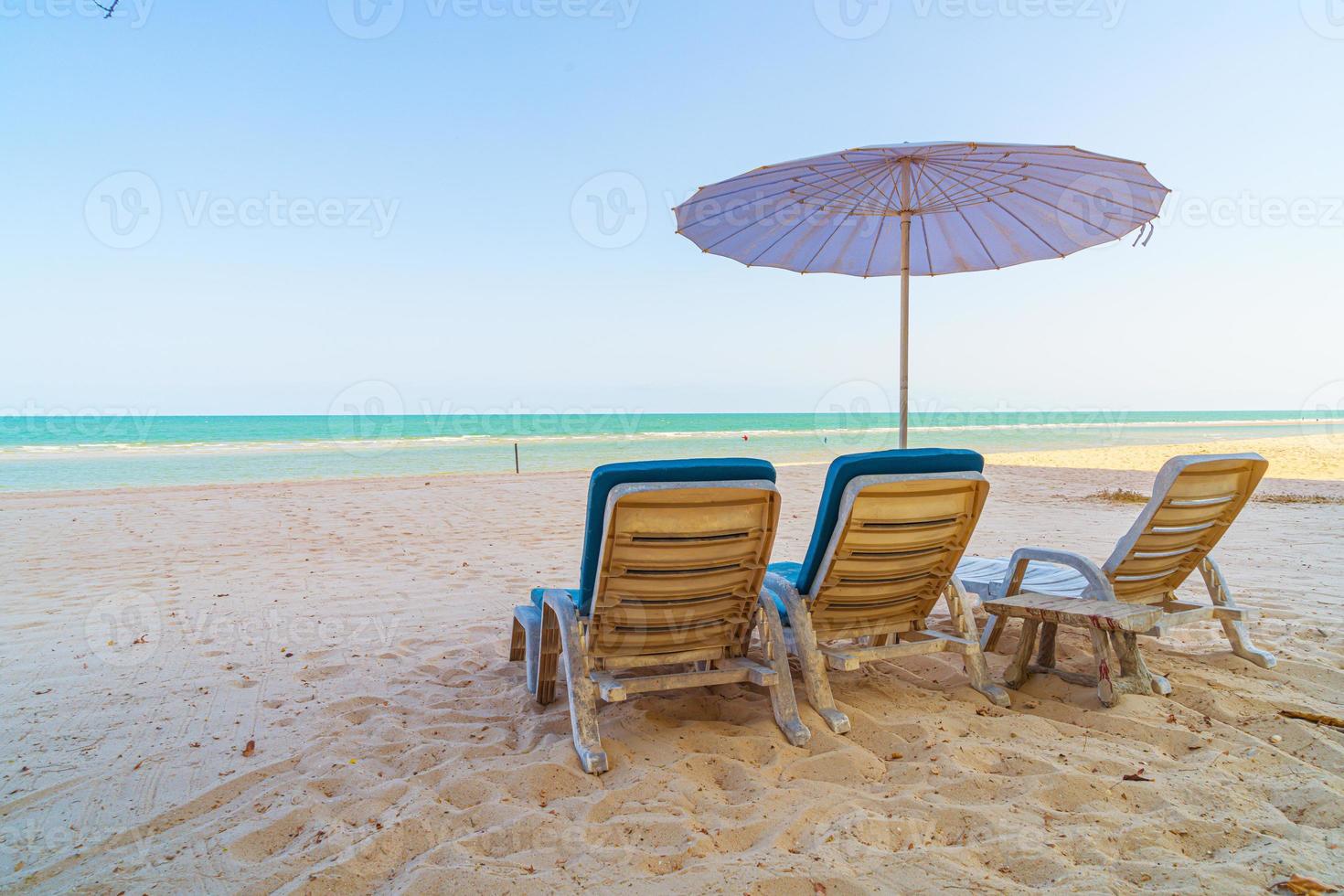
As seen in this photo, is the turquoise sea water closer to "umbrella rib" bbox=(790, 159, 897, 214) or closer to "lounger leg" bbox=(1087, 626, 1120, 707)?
"umbrella rib" bbox=(790, 159, 897, 214)

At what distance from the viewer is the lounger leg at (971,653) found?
303 cm

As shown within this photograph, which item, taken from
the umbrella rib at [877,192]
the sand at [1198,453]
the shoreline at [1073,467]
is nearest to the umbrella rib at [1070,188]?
the umbrella rib at [877,192]

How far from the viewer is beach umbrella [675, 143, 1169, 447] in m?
3.94

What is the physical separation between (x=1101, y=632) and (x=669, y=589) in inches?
70.7

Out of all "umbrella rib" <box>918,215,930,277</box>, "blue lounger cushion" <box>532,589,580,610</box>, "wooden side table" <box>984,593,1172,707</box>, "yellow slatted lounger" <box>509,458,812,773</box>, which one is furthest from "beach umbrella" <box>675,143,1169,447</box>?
"blue lounger cushion" <box>532,589,580,610</box>

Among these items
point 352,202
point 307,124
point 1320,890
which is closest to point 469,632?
point 1320,890

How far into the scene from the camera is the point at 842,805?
2.15 meters

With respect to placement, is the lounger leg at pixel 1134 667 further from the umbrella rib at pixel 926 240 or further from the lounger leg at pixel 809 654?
the umbrella rib at pixel 926 240

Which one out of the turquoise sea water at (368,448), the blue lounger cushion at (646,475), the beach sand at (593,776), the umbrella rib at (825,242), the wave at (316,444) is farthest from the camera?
the wave at (316,444)

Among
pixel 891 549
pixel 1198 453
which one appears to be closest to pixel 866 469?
pixel 891 549

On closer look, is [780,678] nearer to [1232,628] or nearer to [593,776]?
[593,776]

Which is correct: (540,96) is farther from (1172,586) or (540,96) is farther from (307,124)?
(1172,586)

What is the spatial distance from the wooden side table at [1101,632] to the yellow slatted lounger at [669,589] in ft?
3.64

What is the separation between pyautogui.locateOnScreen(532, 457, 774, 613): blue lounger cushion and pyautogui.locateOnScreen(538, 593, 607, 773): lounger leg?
21cm
